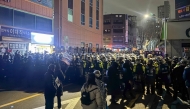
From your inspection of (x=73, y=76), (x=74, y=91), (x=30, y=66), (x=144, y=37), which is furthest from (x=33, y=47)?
(x=144, y=37)

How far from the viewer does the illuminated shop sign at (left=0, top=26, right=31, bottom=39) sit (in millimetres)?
23330

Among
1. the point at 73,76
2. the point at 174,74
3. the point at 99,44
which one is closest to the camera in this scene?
the point at 174,74

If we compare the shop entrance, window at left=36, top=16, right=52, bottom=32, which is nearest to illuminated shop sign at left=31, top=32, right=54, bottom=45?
the shop entrance

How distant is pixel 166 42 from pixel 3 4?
19.9 metres

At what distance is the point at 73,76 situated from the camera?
44.1 feet

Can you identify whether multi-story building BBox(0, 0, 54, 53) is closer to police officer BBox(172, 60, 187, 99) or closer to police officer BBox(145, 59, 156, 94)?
police officer BBox(145, 59, 156, 94)

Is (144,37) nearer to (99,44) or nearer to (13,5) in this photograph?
(99,44)

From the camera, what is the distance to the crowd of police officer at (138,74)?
8734 mm

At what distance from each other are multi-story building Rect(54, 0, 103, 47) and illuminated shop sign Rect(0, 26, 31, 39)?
6.72 meters

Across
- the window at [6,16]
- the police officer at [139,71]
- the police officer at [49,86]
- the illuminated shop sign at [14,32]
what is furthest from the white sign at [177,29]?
the police officer at [49,86]

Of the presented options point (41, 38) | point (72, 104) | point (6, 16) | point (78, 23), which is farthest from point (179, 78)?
point (78, 23)

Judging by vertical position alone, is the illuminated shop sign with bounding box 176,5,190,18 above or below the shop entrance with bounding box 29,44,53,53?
above

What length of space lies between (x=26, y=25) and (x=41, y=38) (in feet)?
10.8

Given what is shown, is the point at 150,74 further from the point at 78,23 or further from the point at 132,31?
the point at 132,31
